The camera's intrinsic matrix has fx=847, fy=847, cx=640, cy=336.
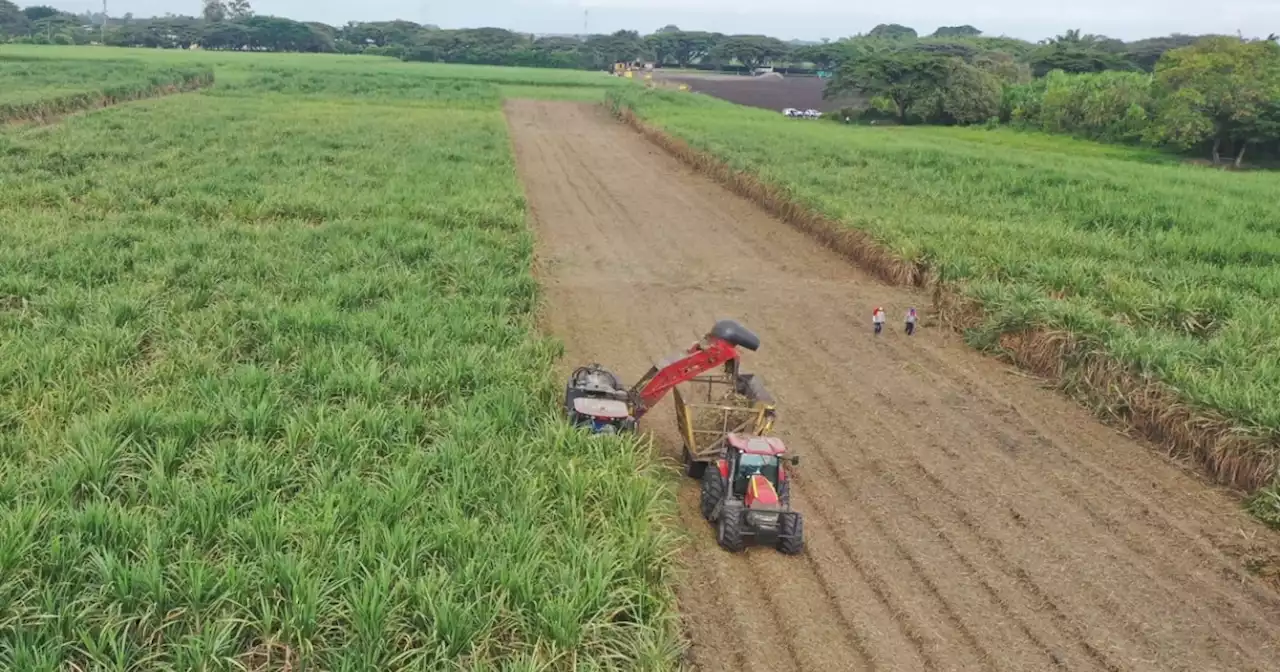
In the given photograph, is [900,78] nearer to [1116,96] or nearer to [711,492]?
[1116,96]

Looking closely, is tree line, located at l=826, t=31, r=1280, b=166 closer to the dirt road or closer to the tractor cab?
the dirt road

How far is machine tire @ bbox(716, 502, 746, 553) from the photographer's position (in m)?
5.64

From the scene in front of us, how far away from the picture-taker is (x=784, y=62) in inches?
5030

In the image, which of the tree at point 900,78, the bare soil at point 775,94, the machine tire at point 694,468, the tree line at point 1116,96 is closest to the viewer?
the machine tire at point 694,468

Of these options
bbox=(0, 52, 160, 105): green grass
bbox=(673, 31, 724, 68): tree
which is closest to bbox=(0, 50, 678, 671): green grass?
bbox=(0, 52, 160, 105): green grass

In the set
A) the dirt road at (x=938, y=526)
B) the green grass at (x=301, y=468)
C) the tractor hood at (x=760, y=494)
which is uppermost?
the green grass at (x=301, y=468)

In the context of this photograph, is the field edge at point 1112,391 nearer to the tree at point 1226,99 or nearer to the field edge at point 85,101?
the field edge at point 85,101

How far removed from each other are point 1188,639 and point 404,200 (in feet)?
42.4

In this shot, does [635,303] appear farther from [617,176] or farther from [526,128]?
[526,128]

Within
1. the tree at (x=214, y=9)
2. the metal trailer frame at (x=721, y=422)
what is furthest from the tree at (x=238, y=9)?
the metal trailer frame at (x=721, y=422)

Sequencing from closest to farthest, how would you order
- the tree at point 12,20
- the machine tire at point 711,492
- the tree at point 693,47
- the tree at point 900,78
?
the machine tire at point 711,492 < the tree at point 900,78 < the tree at point 12,20 < the tree at point 693,47

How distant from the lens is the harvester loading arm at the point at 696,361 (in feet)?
20.4

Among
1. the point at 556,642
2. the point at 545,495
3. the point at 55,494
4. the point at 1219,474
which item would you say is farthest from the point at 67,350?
the point at 1219,474

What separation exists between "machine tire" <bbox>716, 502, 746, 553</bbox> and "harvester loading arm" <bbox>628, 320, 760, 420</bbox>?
115cm
